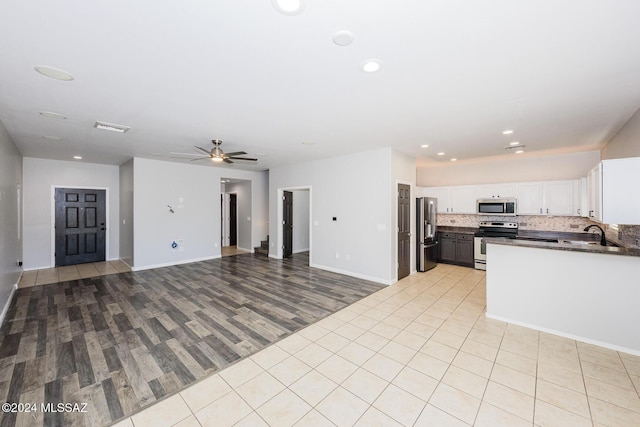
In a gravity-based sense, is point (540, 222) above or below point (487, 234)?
above

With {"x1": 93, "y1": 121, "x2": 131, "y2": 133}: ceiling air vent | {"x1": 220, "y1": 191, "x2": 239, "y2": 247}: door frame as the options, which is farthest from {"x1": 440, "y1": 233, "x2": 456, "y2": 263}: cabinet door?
{"x1": 220, "y1": 191, "x2": 239, "y2": 247}: door frame

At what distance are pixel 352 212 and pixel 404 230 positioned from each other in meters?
1.19

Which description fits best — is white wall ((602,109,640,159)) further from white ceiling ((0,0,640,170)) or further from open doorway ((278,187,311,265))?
open doorway ((278,187,311,265))

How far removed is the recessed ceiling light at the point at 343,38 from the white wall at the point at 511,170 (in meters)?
6.01

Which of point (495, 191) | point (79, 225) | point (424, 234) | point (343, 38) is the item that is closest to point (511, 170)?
point (495, 191)

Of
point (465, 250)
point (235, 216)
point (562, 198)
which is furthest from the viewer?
point (235, 216)

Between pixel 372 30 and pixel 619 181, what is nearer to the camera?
pixel 372 30

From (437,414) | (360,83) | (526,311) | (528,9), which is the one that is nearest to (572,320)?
(526,311)

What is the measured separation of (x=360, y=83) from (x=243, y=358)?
3.03m

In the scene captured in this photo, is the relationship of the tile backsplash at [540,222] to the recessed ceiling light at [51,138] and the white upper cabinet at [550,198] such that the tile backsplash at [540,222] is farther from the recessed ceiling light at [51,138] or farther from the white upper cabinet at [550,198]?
the recessed ceiling light at [51,138]

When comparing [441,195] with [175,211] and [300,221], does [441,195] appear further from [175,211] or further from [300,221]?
[175,211]

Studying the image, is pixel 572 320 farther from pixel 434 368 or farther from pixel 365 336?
pixel 365 336

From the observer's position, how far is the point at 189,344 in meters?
2.96

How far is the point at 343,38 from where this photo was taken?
5.96 ft
